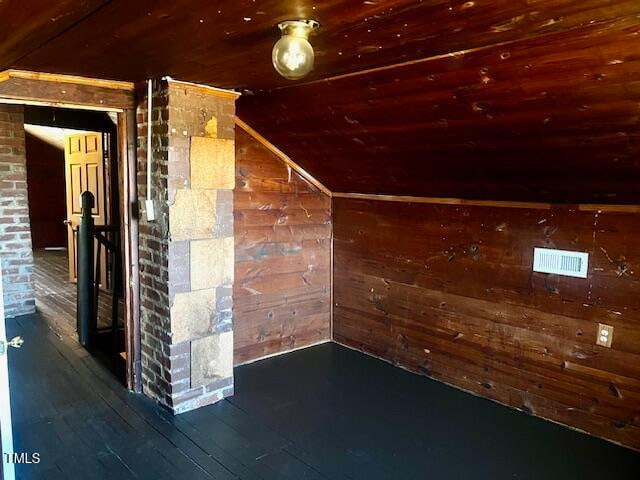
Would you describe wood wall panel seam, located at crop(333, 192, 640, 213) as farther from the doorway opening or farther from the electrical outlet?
the doorway opening

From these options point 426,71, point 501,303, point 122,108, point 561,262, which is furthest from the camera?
point 501,303

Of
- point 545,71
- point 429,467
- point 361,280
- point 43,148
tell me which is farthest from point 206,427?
point 43,148

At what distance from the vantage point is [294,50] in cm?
165

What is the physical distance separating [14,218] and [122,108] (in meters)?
2.65

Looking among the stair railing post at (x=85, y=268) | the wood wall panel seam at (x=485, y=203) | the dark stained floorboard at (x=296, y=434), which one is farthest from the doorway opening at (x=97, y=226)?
the wood wall panel seam at (x=485, y=203)

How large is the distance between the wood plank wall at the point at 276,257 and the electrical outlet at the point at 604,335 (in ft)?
6.86

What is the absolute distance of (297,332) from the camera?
4105mm

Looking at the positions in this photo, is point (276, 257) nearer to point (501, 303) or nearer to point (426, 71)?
point (501, 303)

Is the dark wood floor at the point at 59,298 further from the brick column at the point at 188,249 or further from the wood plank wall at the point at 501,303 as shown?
the wood plank wall at the point at 501,303

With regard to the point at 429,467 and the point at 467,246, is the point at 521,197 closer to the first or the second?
the point at 467,246

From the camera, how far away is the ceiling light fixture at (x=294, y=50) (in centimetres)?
165

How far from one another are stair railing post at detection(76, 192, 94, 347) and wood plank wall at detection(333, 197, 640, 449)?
2.02 meters

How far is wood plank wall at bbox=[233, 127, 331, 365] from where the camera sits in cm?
368

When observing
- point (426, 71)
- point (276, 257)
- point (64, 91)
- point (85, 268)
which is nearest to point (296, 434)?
point (276, 257)
